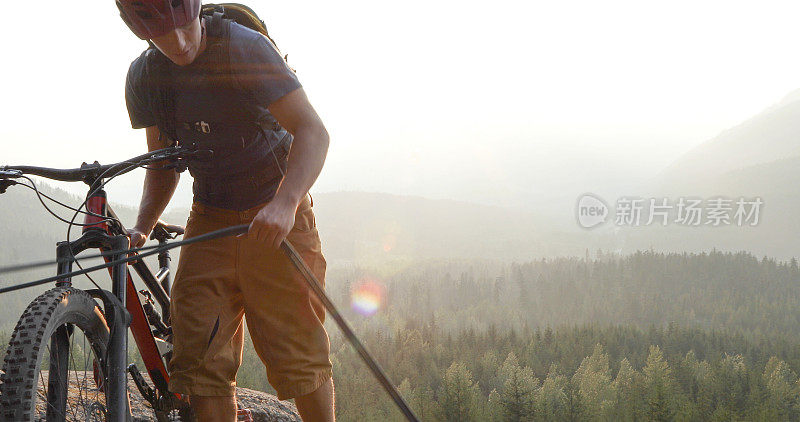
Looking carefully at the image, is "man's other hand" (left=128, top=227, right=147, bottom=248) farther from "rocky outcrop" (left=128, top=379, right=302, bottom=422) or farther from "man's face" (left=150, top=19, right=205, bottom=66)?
"rocky outcrop" (left=128, top=379, right=302, bottom=422)

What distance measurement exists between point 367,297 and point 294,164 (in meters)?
14.1

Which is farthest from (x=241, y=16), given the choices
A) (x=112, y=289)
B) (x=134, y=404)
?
(x=134, y=404)

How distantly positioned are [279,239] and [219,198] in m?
0.82

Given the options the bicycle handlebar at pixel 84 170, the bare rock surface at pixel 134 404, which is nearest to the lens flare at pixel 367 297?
the bare rock surface at pixel 134 404

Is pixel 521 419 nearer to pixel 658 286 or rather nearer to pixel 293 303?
pixel 293 303

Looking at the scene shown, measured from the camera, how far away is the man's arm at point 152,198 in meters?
3.20

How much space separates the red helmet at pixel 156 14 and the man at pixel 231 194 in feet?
0.05

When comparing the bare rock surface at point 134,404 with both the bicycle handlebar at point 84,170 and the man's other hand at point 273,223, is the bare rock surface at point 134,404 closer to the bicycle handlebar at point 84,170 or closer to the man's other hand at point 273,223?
the bicycle handlebar at point 84,170

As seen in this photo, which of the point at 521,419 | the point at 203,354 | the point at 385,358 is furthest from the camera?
the point at 385,358

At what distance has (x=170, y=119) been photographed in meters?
2.80

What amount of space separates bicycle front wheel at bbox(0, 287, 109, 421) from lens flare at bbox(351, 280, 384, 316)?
1136cm

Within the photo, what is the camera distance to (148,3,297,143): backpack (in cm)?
267

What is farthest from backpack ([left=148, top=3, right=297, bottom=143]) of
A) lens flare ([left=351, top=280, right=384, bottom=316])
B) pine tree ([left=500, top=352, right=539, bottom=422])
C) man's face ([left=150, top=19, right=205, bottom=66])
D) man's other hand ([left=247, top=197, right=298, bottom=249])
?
lens flare ([left=351, top=280, right=384, bottom=316])

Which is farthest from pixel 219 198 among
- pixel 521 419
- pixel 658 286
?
pixel 658 286
